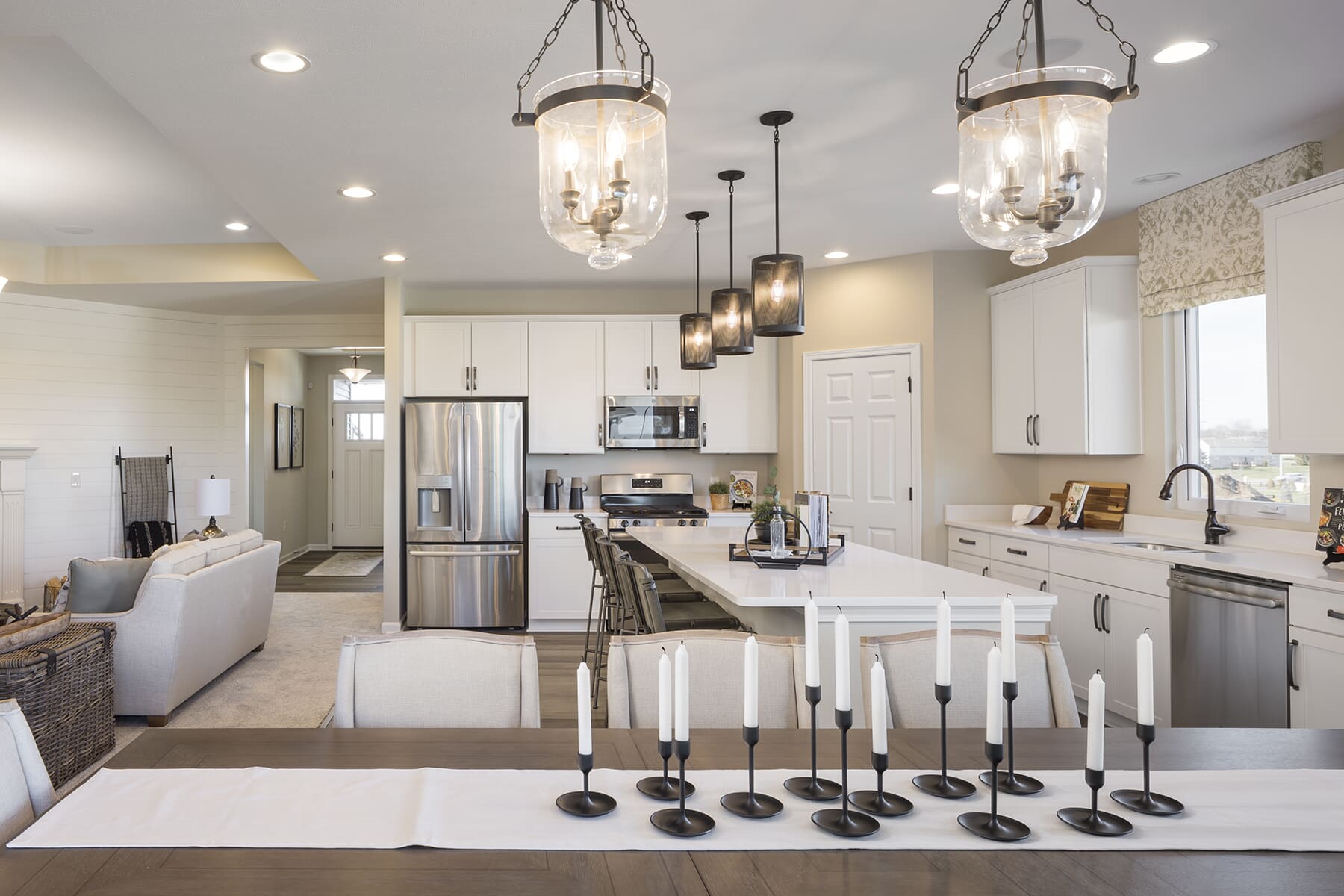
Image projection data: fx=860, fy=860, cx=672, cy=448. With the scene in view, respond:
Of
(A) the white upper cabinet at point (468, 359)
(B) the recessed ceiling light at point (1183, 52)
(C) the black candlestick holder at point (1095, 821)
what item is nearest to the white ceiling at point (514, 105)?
(B) the recessed ceiling light at point (1183, 52)

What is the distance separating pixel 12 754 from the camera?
1.29 m

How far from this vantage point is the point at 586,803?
1.28 metres

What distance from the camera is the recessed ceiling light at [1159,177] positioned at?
401 centimetres

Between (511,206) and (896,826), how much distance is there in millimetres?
3872

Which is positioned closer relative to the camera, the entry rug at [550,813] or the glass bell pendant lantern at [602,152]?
the entry rug at [550,813]

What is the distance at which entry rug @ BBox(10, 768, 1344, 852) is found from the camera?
1.19 m

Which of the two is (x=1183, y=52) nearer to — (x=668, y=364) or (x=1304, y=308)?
(x=1304, y=308)

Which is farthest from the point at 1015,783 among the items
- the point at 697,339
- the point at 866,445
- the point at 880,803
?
the point at 866,445

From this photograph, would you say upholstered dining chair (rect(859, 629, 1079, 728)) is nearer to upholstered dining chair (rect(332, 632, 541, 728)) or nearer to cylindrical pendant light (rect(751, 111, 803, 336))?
upholstered dining chair (rect(332, 632, 541, 728))

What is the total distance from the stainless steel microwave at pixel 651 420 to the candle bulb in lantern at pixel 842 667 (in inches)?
215

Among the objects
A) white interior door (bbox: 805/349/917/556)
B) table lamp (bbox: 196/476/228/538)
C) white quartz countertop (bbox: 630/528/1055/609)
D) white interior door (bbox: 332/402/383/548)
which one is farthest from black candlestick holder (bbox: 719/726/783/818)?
white interior door (bbox: 332/402/383/548)

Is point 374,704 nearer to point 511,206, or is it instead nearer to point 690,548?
point 690,548

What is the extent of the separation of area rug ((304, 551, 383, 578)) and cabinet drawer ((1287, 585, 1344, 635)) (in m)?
8.19

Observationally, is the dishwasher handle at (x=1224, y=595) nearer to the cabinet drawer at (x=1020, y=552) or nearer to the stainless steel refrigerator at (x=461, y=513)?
the cabinet drawer at (x=1020, y=552)
